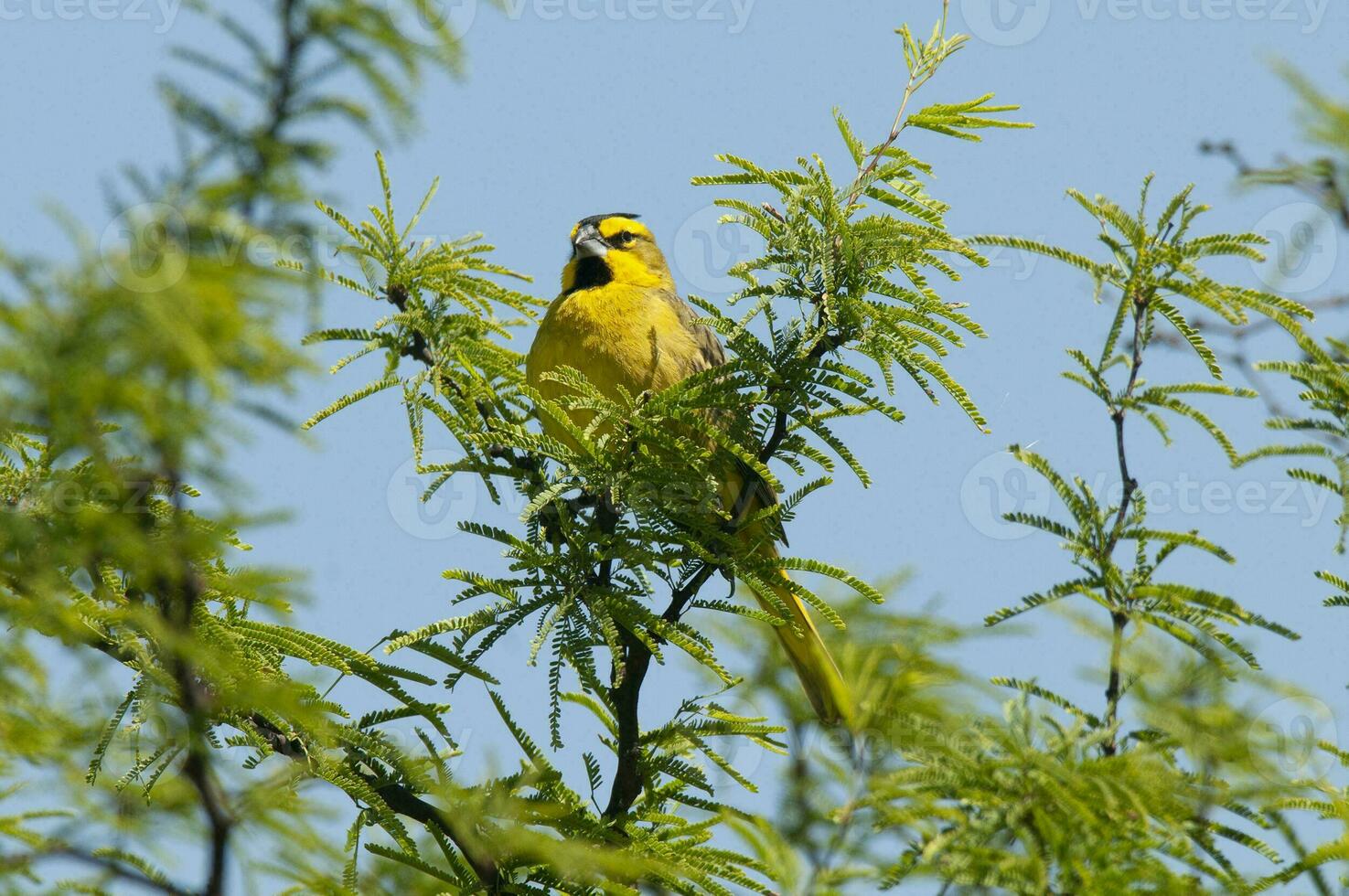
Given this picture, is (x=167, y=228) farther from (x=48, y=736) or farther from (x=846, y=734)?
(x=846, y=734)

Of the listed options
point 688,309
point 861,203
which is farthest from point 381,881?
point 688,309

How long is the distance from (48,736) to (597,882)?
1.17 m

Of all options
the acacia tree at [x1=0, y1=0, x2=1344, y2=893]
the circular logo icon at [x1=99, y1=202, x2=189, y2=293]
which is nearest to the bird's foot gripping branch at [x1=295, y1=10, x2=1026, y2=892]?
the acacia tree at [x1=0, y1=0, x2=1344, y2=893]

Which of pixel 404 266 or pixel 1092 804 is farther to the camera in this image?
pixel 404 266

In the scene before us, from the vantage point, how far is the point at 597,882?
9.61 feet

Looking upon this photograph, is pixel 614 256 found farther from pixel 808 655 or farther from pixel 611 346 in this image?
pixel 808 655

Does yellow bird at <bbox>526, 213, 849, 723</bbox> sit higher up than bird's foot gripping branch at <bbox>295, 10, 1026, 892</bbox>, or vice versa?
yellow bird at <bbox>526, 213, 849, 723</bbox>

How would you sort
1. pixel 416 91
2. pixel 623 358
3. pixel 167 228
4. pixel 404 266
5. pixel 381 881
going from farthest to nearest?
1. pixel 623 358
2. pixel 404 266
3. pixel 381 881
4. pixel 416 91
5. pixel 167 228

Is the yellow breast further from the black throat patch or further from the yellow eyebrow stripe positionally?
the yellow eyebrow stripe

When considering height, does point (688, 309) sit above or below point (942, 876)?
above

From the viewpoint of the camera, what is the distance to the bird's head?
5934 millimetres

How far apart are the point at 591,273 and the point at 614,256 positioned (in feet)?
0.67

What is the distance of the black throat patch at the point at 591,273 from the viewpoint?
19.2 feet

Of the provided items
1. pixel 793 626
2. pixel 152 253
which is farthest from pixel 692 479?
pixel 152 253
